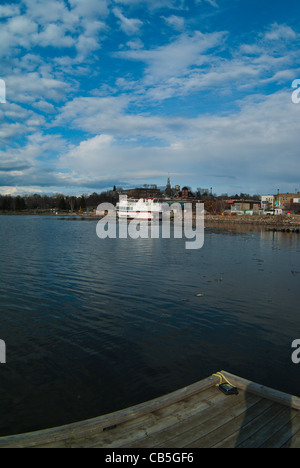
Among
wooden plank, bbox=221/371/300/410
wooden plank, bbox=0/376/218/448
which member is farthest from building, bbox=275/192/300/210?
wooden plank, bbox=0/376/218/448

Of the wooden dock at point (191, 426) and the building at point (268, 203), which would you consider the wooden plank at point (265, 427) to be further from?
the building at point (268, 203)

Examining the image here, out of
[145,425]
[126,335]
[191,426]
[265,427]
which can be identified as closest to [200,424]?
[191,426]

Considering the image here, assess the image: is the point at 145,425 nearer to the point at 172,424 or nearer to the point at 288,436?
the point at 172,424

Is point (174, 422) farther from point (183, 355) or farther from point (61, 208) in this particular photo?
point (61, 208)

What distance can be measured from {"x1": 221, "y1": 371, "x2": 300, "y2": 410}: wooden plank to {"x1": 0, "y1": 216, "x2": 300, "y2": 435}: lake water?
4.89ft

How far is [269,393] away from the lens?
5566 mm

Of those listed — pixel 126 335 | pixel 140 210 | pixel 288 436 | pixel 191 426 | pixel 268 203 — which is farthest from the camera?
pixel 268 203

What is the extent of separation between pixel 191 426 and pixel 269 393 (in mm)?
1791

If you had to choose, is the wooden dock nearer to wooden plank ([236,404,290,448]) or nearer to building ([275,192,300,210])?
wooden plank ([236,404,290,448])

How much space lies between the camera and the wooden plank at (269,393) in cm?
532

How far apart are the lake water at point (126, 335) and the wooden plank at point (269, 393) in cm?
149

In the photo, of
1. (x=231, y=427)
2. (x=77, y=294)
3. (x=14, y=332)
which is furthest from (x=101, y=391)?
(x=77, y=294)

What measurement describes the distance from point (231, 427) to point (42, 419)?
11.8 ft

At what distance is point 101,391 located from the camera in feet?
22.1
